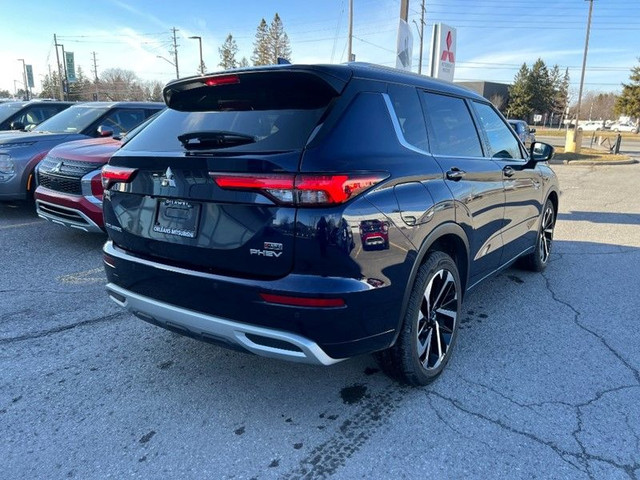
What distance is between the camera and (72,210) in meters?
5.46

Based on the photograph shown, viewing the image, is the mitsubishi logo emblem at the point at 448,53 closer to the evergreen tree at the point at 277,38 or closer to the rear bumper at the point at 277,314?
the rear bumper at the point at 277,314

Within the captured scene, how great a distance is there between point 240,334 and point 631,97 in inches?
2938

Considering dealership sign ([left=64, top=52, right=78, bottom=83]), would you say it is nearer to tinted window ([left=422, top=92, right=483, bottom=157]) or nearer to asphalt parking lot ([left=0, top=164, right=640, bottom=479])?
asphalt parking lot ([left=0, top=164, right=640, bottom=479])

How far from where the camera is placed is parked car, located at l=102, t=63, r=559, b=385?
2240mm

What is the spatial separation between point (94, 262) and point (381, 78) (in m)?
4.05

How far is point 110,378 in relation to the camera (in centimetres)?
304

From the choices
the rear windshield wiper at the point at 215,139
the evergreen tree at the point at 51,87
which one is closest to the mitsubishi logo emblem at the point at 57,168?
the rear windshield wiper at the point at 215,139

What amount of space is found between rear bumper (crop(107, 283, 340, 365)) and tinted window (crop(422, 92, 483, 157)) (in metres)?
1.48

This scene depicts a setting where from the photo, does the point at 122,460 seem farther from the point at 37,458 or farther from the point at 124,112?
the point at 124,112

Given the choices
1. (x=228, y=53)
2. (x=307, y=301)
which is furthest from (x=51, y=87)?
(x=307, y=301)

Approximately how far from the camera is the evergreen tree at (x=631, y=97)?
2422 inches

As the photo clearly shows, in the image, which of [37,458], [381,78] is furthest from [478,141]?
[37,458]

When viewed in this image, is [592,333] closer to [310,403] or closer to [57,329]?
[310,403]

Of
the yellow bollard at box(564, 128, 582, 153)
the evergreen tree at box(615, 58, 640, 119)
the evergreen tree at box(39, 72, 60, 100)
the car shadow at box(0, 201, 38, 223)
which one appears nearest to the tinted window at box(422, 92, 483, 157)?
the car shadow at box(0, 201, 38, 223)
